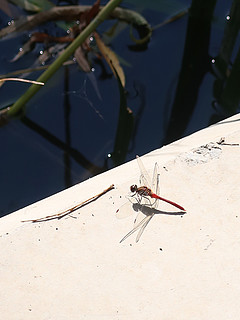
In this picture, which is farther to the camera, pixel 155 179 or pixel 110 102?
pixel 110 102

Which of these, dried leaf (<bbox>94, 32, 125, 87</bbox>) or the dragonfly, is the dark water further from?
the dragonfly

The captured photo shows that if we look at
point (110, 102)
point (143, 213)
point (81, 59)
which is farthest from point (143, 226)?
point (81, 59)

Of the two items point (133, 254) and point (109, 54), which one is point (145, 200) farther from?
point (109, 54)

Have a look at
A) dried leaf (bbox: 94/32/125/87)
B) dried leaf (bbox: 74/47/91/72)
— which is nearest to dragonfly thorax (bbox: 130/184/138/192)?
dried leaf (bbox: 94/32/125/87)

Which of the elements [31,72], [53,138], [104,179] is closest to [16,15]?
[31,72]

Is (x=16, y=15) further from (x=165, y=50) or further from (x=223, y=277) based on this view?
(x=223, y=277)

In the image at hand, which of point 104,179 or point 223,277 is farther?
point 104,179
